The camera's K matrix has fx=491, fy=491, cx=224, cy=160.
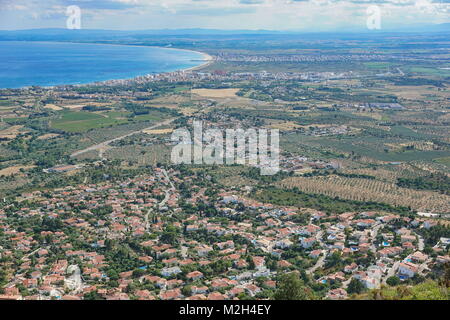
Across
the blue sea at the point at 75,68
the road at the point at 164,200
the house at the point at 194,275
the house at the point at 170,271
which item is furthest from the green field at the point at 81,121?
the house at the point at 194,275

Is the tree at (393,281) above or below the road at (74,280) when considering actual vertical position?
above

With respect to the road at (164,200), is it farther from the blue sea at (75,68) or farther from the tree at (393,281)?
the blue sea at (75,68)

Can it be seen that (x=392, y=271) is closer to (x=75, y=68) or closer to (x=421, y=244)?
(x=421, y=244)

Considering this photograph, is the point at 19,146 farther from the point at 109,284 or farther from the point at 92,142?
the point at 109,284

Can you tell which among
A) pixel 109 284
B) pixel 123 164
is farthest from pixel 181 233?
pixel 123 164

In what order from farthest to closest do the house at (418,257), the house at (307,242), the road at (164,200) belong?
the road at (164,200) < the house at (307,242) < the house at (418,257)

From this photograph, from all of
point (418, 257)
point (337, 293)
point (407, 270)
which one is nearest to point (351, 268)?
point (407, 270)

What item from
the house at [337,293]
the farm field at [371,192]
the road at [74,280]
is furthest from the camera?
the farm field at [371,192]

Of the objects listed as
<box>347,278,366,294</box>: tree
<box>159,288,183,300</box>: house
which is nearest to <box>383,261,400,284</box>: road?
<box>347,278,366,294</box>: tree
